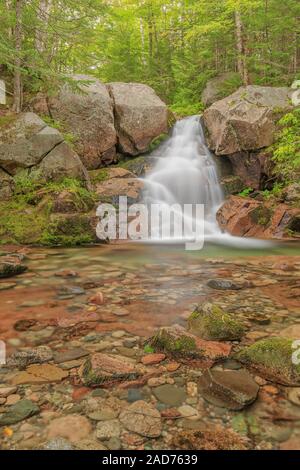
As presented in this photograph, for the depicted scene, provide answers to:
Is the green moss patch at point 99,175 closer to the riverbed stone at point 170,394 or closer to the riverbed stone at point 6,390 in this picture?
the riverbed stone at point 6,390

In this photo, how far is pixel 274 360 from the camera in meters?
2.37

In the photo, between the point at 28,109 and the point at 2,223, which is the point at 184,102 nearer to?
the point at 28,109

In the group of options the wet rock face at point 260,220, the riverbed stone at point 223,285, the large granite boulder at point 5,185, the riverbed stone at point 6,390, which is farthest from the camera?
the wet rock face at point 260,220

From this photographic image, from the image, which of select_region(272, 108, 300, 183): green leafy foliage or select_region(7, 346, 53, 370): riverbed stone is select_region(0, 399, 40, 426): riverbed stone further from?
select_region(272, 108, 300, 183): green leafy foliage

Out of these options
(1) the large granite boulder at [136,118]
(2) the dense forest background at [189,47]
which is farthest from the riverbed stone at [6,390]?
(1) the large granite boulder at [136,118]

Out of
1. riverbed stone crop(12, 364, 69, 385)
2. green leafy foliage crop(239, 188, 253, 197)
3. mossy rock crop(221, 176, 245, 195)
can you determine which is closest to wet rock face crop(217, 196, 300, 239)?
green leafy foliage crop(239, 188, 253, 197)

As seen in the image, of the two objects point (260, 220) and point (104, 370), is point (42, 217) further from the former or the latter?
point (104, 370)

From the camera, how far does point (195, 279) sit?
4.84m

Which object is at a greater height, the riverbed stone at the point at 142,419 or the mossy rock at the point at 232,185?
the mossy rock at the point at 232,185

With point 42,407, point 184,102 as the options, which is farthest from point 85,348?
point 184,102

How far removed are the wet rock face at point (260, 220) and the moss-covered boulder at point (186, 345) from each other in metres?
7.25

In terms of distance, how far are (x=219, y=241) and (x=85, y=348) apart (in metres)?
6.66

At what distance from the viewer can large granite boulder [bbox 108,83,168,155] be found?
527 inches

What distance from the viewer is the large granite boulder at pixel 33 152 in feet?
29.1
